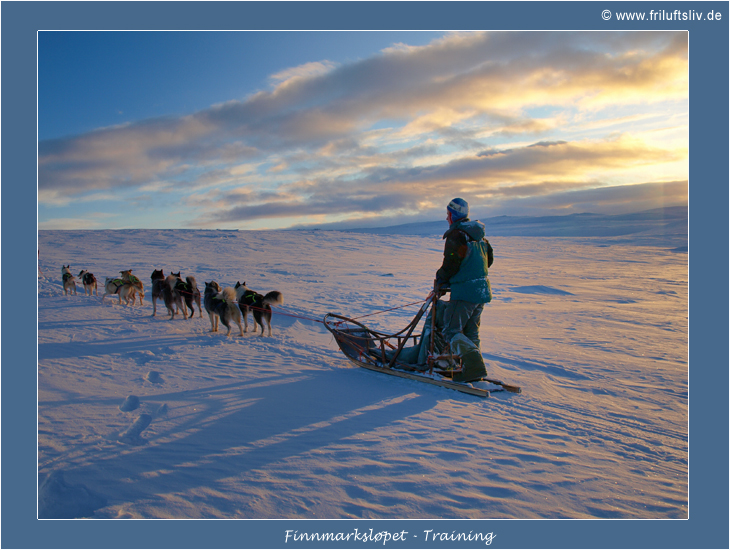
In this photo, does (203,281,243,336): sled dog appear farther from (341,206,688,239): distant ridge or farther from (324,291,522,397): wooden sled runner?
(341,206,688,239): distant ridge

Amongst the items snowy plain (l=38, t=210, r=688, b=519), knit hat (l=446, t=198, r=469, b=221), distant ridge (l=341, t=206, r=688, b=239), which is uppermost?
distant ridge (l=341, t=206, r=688, b=239)

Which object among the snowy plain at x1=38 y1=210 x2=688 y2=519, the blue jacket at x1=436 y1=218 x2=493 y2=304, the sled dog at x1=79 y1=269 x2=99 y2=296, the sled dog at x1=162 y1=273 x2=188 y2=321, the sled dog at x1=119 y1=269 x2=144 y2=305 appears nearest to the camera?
the snowy plain at x1=38 y1=210 x2=688 y2=519

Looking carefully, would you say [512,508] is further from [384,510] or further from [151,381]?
[151,381]

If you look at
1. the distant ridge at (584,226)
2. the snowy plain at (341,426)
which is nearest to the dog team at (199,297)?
the snowy plain at (341,426)

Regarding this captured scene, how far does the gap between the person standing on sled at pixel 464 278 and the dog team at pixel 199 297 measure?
3691 mm

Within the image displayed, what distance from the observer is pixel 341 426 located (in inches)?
142

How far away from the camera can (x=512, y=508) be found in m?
2.58

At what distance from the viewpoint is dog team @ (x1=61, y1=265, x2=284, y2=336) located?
7211mm

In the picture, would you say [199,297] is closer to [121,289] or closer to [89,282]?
[121,289]

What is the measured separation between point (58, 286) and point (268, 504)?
40.7 ft

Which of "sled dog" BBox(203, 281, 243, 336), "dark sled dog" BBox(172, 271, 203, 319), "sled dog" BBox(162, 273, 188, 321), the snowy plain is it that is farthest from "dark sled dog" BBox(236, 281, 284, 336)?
"sled dog" BBox(162, 273, 188, 321)

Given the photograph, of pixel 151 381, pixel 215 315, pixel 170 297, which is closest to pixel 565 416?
pixel 151 381

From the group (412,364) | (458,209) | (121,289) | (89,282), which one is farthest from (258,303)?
(89,282)

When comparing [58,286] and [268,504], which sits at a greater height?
[58,286]
